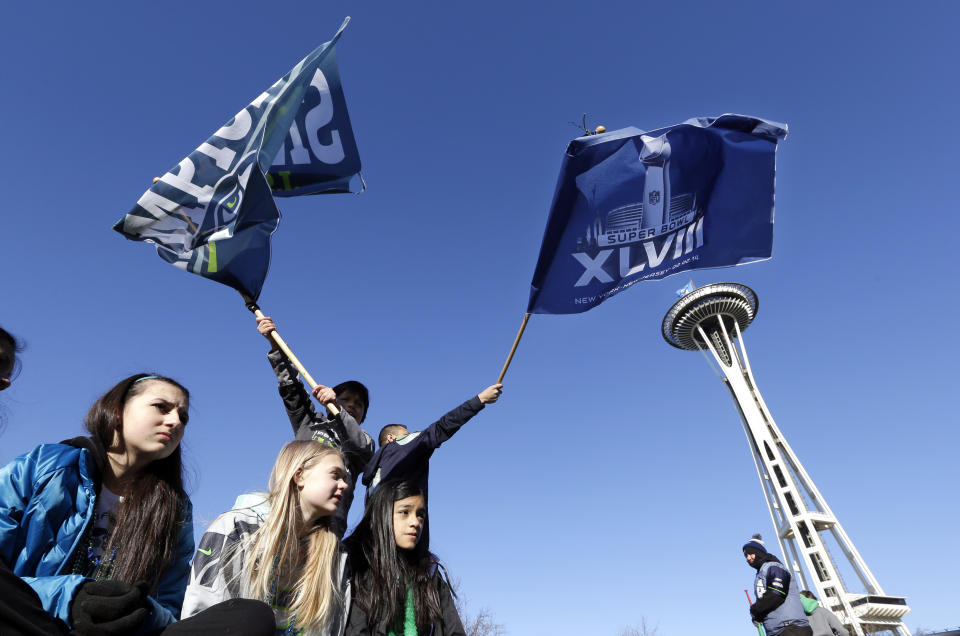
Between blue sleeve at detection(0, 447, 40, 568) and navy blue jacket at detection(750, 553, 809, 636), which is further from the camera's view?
navy blue jacket at detection(750, 553, 809, 636)

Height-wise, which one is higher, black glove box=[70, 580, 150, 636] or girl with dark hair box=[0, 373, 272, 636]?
girl with dark hair box=[0, 373, 272, 636]

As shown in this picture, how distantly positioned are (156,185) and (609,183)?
13.0 feet

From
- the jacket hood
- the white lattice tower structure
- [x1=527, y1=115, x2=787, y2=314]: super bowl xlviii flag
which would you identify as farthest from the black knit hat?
the white lattice tower structure

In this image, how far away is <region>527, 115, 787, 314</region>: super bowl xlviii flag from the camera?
6184mm

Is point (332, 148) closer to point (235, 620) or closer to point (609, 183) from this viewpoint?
point (609, 183)

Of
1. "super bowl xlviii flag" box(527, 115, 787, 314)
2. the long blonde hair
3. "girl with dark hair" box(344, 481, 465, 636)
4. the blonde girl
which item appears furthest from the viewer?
"super bowl xlviii flag" box(527, 115, 787, 314)

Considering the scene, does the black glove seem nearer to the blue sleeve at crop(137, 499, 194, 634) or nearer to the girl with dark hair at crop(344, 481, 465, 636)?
the blue sleeve at crop(137, 499, 194, 634)

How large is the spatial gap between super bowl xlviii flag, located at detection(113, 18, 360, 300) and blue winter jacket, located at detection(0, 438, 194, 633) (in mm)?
2815

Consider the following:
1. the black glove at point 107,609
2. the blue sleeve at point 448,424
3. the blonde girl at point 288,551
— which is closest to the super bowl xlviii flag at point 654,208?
the blue sleeve at point 448,424

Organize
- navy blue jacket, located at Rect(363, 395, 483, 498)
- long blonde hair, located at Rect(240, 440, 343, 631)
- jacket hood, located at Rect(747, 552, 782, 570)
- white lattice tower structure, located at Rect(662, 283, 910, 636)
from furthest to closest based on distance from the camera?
1. white lattice tower structure, located at Rect(662, 283, 910, 636)
2. jacket hood, located at Rect(747, 552, 782, 570)
3. navy blue jacket, located at Rect(363, 395, 483, 498)
4. long blonde hair, located at Rect(240, 440, 343, 631)

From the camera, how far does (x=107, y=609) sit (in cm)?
194

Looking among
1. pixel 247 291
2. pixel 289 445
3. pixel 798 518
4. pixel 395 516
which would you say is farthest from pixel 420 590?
pixel 798 518

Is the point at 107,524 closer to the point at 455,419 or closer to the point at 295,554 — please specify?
the point at 295,554

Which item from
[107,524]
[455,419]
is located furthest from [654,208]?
[107,524]
